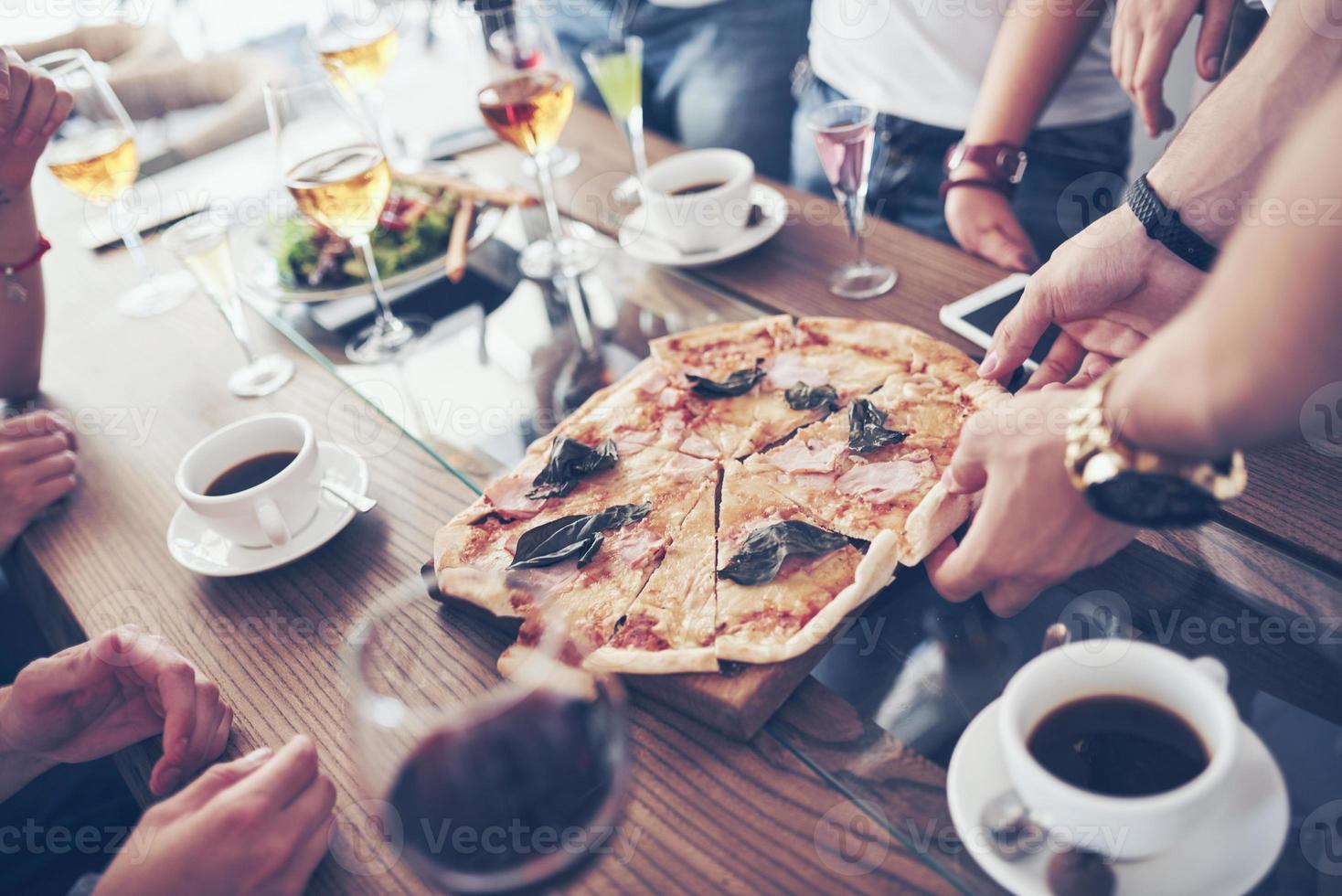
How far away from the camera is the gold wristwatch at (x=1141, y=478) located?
3.49 ft

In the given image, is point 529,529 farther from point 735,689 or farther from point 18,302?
point 18,302

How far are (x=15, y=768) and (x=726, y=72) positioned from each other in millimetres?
3449

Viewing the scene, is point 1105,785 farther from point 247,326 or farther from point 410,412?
point 247,326

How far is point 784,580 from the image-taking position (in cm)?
143

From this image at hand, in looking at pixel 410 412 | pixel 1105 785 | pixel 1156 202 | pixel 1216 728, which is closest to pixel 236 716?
pixel 410 412

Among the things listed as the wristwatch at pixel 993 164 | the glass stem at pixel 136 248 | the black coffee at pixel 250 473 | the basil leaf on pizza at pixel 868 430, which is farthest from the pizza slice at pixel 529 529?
the glass stem at pixel 136 248

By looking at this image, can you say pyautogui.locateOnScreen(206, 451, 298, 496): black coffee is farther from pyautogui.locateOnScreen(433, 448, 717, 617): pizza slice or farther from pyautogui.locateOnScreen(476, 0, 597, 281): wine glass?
pyautogui.locateOnScreen(476, 0, 597, 281): wine glass

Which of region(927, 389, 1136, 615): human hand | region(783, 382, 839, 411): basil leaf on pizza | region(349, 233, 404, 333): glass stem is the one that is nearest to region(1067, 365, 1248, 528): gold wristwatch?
region(927, 389, 1136, 615): human hand

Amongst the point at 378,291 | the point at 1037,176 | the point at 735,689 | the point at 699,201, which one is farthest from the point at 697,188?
the point at 735,689

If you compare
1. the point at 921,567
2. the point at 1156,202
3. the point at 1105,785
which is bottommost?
the point at 921,567

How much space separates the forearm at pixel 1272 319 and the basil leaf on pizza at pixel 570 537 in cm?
88

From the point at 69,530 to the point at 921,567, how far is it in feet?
5.80

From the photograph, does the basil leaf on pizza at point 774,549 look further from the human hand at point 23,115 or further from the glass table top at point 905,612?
the human hand at point 23,115

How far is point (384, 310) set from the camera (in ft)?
7.76
